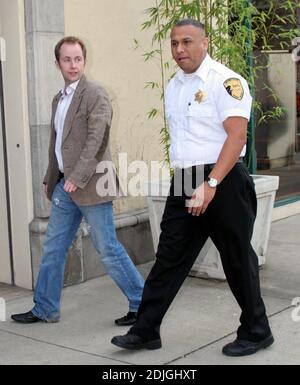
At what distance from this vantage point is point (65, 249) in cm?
459

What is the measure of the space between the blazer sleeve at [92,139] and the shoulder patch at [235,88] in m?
0.92

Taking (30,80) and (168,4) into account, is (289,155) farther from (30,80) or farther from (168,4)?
(30,80)

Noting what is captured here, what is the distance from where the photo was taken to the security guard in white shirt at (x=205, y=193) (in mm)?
3699

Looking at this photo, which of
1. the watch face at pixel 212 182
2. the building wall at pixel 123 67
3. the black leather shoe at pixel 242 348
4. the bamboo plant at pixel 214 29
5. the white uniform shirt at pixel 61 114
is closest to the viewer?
the watch face at pixel 212 182

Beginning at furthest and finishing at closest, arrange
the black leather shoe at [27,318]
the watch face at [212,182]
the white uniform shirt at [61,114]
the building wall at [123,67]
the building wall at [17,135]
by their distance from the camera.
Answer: the building wall at [123,67] < the building wall at [17,135] < the black leather shoe at [27,318] < the white uniform shirt at [61,114] < the watch face at [212,182]

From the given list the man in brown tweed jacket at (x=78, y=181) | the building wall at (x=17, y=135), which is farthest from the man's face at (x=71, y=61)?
the building wall at (x=17, y=135)

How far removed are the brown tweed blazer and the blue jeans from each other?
0.11 metres

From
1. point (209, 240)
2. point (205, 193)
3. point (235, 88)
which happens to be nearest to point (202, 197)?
point (205, 193)

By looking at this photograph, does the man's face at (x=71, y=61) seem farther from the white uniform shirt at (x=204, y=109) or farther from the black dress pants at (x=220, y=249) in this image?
the black dress pants at (x=220, y=249)

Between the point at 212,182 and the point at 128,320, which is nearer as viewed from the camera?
the point at 212,182

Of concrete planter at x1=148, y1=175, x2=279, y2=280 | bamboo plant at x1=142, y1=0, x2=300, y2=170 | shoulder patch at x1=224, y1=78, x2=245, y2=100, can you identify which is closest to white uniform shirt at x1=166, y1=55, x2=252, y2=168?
shoulder patch at x1=224, y1=78, x2=245, y2=100

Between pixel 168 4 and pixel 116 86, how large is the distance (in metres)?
0.78

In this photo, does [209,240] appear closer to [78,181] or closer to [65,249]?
[65,249]

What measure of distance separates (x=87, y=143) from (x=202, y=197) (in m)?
0.95
